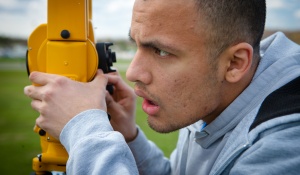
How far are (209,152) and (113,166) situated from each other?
599mm

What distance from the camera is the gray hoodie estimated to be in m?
1.06

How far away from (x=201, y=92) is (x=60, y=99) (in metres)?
0.59

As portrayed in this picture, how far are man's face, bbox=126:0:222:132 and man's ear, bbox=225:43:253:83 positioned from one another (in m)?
0.06

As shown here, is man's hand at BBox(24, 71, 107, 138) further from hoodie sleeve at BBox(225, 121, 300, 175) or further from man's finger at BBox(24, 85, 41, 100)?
hoodie sleeve at BBox(225, 121, 300, 175)

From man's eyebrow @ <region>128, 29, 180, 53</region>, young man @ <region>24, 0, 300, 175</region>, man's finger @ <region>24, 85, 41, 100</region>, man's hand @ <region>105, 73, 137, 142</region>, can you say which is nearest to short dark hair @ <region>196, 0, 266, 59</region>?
young man @ <region>24, 0, 300, 175</region>

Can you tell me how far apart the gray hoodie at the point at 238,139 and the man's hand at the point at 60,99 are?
4cm

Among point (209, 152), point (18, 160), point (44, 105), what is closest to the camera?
point (44, 105)

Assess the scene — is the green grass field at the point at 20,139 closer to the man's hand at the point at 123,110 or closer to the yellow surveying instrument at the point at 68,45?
the man's hand at the point at 123,110

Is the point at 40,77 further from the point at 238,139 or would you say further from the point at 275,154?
the point at 275,154

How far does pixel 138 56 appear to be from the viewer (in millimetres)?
1348

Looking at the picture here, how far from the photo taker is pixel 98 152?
1.08 metres

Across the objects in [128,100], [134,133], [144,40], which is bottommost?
[134,133]

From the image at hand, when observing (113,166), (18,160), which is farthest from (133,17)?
(18,160)

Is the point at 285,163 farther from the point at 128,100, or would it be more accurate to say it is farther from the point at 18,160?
the point at 18,160
